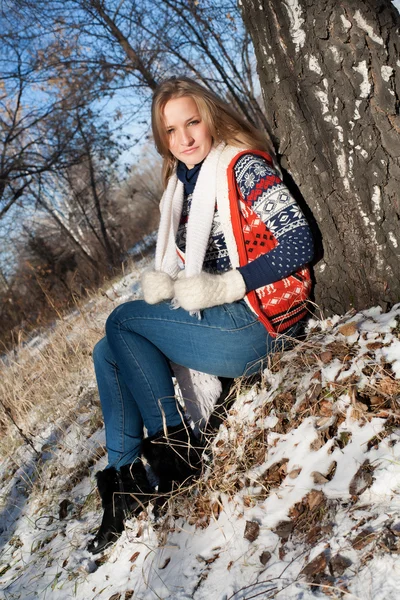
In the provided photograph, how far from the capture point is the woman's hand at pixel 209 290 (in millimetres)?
1899

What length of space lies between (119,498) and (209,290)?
0.97 m

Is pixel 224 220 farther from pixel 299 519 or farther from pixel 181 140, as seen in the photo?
pixel 299 519

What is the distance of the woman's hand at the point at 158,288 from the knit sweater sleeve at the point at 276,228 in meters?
0.34

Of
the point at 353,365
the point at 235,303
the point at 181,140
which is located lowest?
the point at 353,365

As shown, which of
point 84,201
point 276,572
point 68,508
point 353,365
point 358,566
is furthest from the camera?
point 84,201

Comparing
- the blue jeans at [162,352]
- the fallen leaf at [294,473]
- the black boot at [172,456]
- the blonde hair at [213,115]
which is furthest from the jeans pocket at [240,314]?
the blonde hair at [213,115]

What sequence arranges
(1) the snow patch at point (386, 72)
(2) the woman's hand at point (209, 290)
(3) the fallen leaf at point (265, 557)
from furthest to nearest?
(2) the woman's hand at point (209, 290), (1) the snow patch at point (386, 72), (3) the fallen leaf at point (265, 557)

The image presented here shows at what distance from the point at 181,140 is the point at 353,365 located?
1297 mm

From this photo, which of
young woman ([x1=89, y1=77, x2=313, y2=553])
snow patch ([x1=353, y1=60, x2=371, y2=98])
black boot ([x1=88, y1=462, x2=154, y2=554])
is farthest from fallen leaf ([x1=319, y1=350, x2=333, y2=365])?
snow patch ([x1=353, y1=60, x2=371, y2=98])

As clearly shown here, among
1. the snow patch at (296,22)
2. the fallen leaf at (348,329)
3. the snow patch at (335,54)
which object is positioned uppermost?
the snow patch at (296,22)

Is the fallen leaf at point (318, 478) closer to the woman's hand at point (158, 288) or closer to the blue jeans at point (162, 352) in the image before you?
the blue jeans at point (162, 352)

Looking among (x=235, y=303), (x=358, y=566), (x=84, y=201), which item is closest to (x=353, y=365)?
(x=235, y=303)

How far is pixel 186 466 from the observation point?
6.55ft

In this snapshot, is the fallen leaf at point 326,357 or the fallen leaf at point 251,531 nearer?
the fallen leaf at point 251,531
